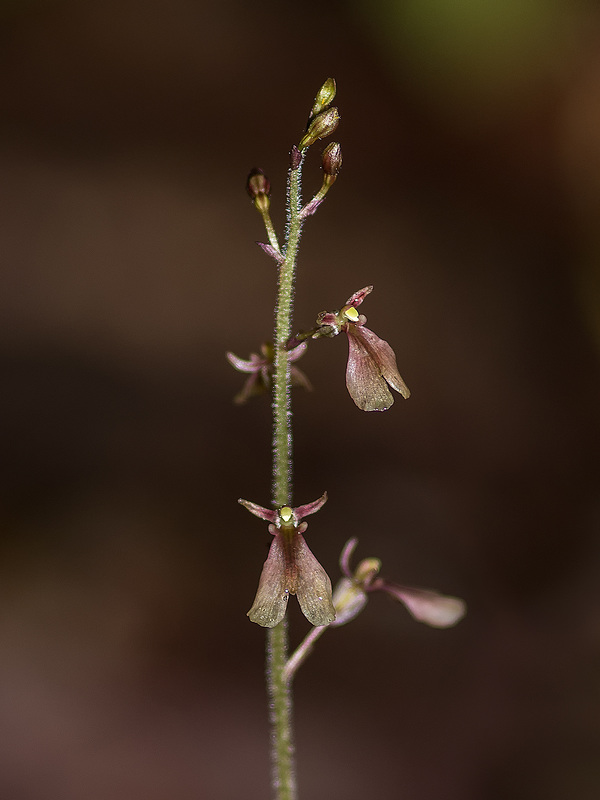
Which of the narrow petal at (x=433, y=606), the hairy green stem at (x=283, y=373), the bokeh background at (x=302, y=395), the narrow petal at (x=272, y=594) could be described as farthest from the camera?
the bokeh background at (x=302, y=395)

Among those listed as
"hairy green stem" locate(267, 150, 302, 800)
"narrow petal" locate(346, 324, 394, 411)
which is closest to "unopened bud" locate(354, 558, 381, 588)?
"hairy green stem" locate(267, 150, 302, 800)

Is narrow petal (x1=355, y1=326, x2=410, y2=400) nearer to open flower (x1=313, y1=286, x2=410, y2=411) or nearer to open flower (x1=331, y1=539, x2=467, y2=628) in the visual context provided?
open flower (x1=313, y1=286, x2=410, y2=411)

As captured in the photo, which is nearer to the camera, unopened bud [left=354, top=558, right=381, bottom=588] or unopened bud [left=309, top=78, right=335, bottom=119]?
unopened bud [left=309, top=78, right=335, bottom=119]

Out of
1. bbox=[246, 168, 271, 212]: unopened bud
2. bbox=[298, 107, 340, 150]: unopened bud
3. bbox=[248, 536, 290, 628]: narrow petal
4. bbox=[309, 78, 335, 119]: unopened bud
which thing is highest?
bbox=[309, 78, 335, 119]: unopened bud

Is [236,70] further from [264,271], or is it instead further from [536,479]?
[536,479]

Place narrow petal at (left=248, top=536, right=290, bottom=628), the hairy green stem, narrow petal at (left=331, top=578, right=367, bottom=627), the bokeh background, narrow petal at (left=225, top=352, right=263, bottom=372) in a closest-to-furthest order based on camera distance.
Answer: narrow petal at (left=248, top=536, right=290, bottom=628)
the hairy green stem
narrow petal at (left=225, top=352, right=263, bottom=372)
narrow petal at (left=331, top=578, right=367, bottom=627)
the bokeh background

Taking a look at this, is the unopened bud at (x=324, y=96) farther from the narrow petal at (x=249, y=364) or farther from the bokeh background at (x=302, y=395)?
the bokeh background at (x=302, y=395)

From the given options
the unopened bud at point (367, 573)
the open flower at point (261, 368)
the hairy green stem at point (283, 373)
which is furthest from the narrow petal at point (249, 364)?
the unopened bud at point (367, 573)

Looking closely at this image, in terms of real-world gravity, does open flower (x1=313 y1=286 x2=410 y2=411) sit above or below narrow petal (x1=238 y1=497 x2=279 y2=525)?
above
